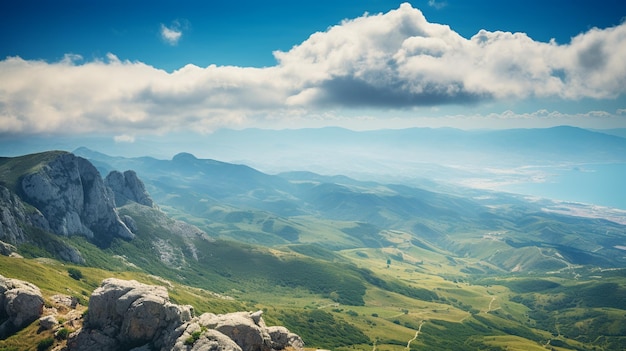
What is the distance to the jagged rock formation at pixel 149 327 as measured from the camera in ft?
254

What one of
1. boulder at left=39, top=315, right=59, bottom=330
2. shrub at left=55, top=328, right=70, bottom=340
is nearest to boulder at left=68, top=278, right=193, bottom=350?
shrub at left=55, top=328, right=70, bottom=340

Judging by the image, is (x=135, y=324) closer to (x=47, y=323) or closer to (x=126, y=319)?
(x=126, y=319)

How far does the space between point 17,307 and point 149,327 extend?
111 feet

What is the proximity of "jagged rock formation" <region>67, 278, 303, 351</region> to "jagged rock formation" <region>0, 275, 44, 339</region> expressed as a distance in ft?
49.1

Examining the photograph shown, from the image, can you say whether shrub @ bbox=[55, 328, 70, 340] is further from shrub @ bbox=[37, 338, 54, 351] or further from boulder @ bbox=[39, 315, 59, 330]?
boulder @ bbox=[39, 315, 59, 330]

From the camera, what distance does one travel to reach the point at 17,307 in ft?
288

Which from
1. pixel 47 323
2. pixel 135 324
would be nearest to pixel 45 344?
pixel 47 323

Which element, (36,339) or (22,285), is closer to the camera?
(36,339)

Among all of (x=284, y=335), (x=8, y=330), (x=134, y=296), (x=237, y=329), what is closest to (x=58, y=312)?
(x=8, y=330)

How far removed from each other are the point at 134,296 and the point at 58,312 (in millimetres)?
25450

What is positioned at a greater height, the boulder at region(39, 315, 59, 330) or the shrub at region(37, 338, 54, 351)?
the boulder at region(39, 315, 59, 330)

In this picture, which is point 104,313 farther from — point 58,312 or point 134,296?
point 58,312

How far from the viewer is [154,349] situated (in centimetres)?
7875

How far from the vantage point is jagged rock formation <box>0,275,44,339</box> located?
86375 millimetres
